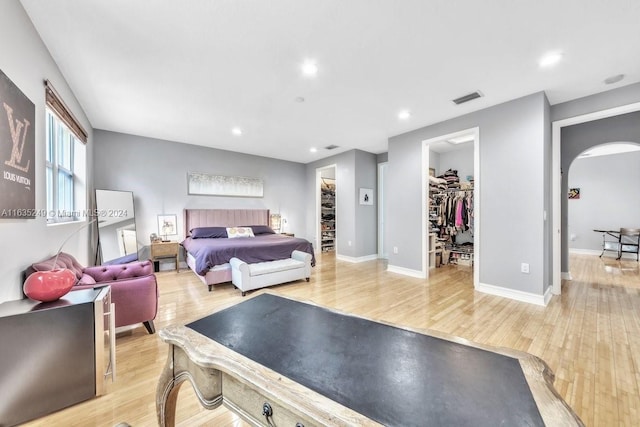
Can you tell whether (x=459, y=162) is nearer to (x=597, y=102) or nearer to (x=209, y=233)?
(x=597, y=102)

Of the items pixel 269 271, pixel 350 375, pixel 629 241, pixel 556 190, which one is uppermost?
pixel 556 190

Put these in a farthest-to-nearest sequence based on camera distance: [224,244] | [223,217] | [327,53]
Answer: [223,217], [224,244], [327,53]

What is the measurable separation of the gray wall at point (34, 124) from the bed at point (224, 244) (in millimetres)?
1604

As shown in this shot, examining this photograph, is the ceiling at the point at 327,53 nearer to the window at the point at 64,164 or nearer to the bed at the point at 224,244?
the window at the point at 64,164

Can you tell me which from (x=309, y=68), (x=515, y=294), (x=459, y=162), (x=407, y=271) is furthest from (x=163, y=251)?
(x=459, y=162)

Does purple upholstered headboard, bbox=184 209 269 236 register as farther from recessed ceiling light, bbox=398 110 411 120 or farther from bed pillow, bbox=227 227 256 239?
recessed ceiling light, bbox=398 110 411 120

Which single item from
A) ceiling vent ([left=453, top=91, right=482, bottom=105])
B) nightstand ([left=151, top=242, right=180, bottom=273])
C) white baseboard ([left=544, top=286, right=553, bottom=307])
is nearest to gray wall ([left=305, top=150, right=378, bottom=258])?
ceiling vent ([left=453, top=91, right=482, bottom=105])

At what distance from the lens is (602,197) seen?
6.24 m

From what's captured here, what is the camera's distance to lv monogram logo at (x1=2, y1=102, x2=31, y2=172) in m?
1.51

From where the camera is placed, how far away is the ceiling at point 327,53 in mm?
1818

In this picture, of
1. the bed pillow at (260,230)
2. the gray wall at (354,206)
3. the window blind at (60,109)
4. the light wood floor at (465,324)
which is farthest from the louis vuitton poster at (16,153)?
the gray wall at (354,206)

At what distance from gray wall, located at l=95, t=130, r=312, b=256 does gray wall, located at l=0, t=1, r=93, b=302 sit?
237 centimetres

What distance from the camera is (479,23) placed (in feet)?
6.36

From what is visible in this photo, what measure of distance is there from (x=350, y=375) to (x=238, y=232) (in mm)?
4825
